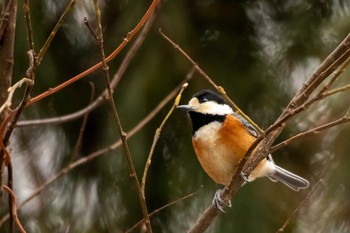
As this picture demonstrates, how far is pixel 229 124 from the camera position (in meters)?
2.68

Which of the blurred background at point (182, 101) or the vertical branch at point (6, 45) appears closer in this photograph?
the vertical branch at point (6, 45)

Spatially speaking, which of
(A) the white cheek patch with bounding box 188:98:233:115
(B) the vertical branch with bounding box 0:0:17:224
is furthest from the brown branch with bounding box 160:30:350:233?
(A) the white cheek patch with bounding box 188:98:233:115

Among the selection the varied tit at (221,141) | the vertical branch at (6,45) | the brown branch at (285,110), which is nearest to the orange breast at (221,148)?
the varied tit at (221,141)

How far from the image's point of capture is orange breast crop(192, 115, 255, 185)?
8.63 feet

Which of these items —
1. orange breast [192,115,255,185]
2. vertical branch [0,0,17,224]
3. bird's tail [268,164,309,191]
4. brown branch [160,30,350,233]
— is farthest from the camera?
bird's tail [268,164,309,191]

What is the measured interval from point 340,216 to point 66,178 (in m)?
1.11

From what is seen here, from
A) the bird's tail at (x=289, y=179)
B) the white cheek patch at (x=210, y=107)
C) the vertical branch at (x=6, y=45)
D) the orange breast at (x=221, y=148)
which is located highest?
the vertical branch at (x=6, y=45)

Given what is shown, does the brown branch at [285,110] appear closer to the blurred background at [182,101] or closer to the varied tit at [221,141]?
the varied tit at [221,141]

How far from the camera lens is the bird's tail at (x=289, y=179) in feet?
8.99

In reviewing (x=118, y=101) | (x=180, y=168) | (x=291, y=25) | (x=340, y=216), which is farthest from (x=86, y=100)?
(x=340, y=216)

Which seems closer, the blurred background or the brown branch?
the brown branch

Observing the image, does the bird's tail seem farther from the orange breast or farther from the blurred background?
the orange breast

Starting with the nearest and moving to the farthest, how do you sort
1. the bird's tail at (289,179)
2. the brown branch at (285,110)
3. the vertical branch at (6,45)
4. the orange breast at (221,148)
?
the brown branch at (285,110) < the vertical branch at (6,45) < the orange breast at (221,148) < the bird's tail at (289,179)

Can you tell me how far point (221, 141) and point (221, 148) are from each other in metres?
0.03
